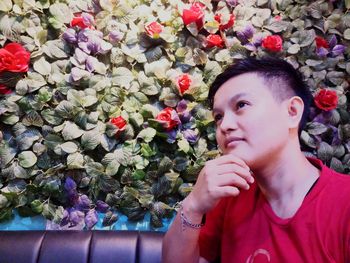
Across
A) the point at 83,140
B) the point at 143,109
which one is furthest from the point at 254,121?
the point at 83,140

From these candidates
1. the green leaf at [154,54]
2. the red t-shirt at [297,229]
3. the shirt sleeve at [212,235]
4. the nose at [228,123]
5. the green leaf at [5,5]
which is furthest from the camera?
the green leaf at [154,54]

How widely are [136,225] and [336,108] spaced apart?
3.17 ft


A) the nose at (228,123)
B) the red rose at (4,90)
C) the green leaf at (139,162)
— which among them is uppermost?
the nose at (228,123)

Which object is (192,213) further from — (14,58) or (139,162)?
(14,58)

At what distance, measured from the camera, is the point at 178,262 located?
893 mm

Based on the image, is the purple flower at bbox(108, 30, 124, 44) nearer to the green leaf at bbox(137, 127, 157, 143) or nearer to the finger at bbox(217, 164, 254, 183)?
the green leaf at bbox(137, 127, 157, 143)

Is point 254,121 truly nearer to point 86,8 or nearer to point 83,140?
point 83,140

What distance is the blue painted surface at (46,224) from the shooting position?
130cm

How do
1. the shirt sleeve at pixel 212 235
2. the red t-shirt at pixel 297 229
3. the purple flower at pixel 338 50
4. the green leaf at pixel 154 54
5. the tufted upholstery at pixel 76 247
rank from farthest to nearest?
the purple flower at pixel 338 50 → the green leaf at pixel 154 54 → the tufted upholstery at pixel 76 247 → the shirt sleeve at pixel 212 235 → the red t-shirt at pixel 297 229

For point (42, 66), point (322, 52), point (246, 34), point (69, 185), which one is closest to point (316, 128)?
point (322, 52)

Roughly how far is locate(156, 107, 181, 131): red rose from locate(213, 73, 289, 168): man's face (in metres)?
0.43

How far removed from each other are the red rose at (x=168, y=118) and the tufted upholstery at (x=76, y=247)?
1.38ft

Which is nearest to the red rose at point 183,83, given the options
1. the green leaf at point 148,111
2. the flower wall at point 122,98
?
the flower wall at point 122,98

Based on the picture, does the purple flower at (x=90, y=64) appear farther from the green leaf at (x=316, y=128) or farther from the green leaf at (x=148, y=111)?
the green leaf at (x=316, y=128)
